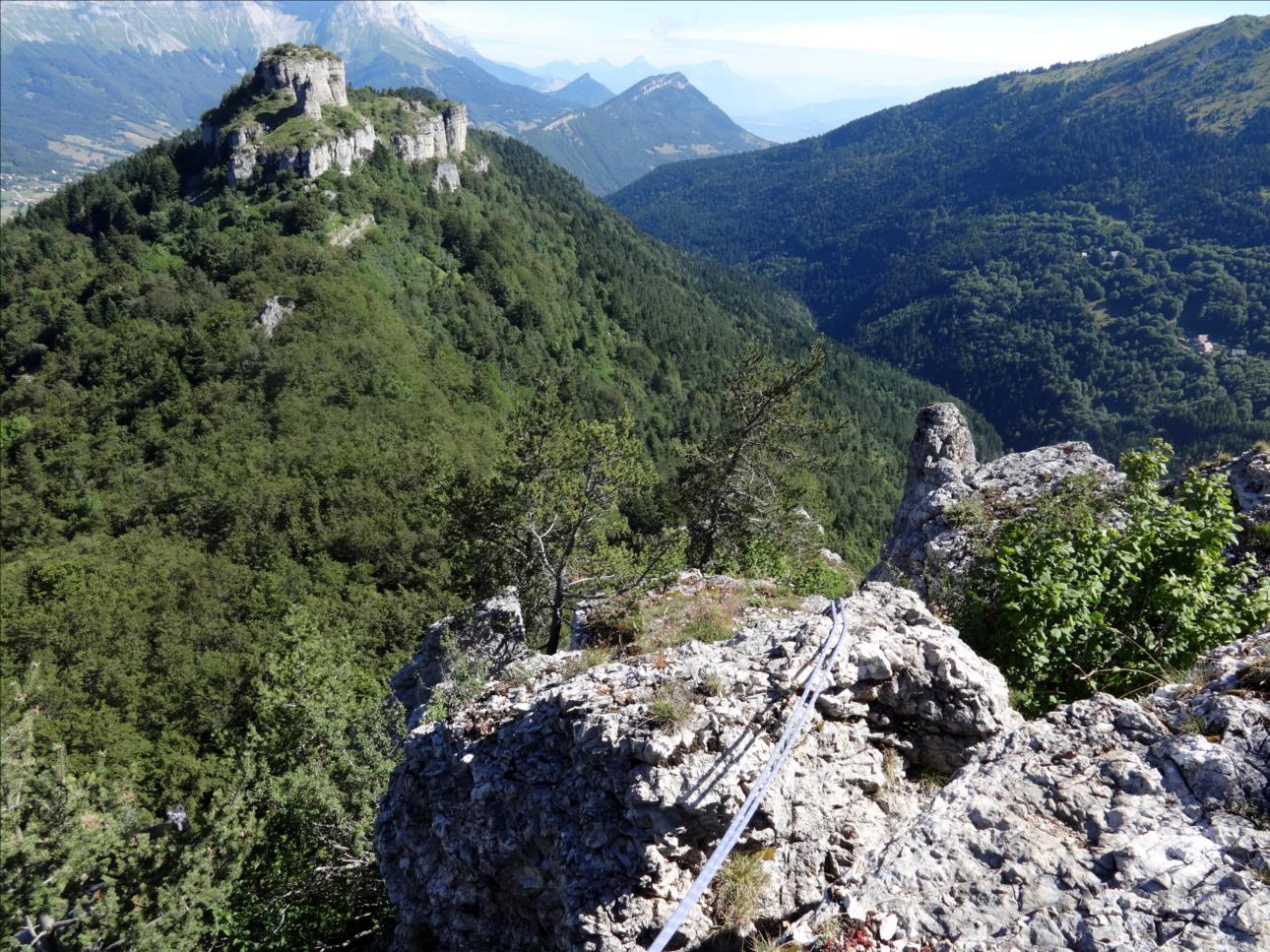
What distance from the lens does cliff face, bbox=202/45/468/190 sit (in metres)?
95.4

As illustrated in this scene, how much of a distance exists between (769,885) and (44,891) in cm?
1425

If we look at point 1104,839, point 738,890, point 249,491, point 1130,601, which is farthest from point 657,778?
point 249,491

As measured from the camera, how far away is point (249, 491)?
58.0 meters

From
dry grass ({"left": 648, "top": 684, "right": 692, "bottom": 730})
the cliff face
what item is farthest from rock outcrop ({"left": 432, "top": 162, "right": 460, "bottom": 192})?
dry grass ({"left": 648, "top": 684, "right": 692, "bottom": 730})

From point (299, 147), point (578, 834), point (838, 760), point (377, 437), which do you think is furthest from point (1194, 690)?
point (299, 147)

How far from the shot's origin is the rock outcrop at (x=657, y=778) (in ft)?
24.6

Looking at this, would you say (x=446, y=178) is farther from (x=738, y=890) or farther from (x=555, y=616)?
(x=738, y=890)

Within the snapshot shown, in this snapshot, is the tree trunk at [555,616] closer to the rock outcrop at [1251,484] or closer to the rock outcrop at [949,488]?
the rock outcrop at [949,488]

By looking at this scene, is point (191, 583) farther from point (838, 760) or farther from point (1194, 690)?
point (1194, 690)

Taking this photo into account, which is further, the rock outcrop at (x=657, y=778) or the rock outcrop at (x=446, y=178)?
the rock outcrop at (x=446, y=178)

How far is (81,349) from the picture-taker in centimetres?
7825

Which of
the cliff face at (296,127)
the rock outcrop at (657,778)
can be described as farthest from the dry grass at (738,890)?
the cliff face at (296,127)

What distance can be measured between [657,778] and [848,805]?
2.40 metres

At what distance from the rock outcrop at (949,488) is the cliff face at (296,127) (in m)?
99.1
